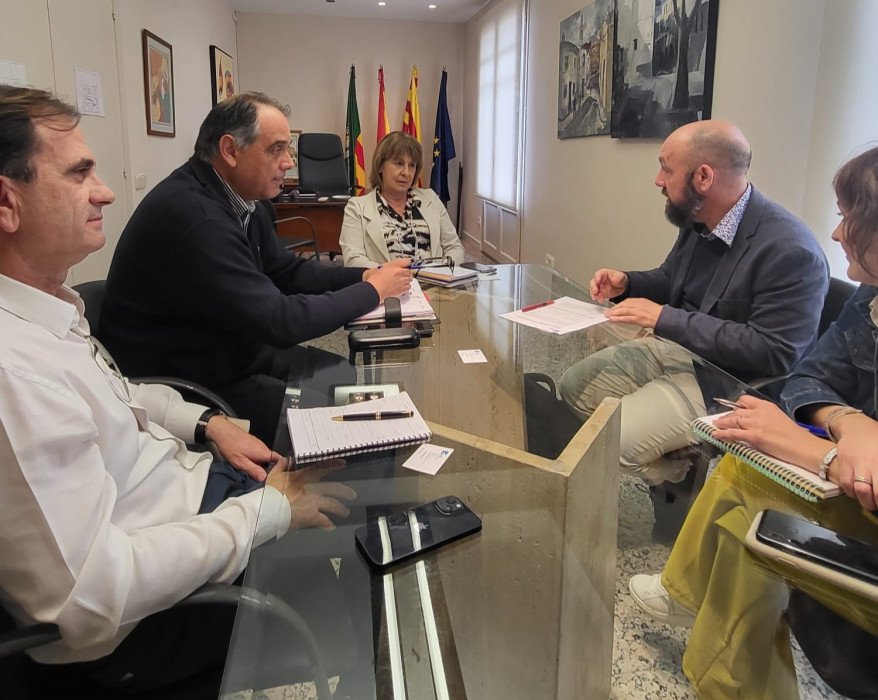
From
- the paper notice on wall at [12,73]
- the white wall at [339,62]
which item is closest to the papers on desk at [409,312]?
the paper notice on wall at [12,73]

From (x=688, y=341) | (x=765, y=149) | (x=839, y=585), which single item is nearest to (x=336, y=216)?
(x=765, y=149)

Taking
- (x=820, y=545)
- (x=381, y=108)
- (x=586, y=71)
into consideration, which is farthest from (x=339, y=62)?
(x=820, y=545)

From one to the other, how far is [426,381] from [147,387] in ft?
2.10

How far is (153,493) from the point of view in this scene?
1034 mm

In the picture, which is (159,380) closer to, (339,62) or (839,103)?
(839,103)

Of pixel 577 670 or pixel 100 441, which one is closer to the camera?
pixel 100 441

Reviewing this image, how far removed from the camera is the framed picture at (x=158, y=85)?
3.98 m

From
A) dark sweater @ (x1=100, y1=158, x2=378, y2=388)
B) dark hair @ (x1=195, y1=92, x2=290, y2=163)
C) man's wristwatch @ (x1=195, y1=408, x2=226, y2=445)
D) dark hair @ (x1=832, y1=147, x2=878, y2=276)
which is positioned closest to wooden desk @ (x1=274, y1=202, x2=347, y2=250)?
dark hair @ (x1=195, y1=92, x2=290, y2=163)

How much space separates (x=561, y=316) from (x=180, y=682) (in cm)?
136

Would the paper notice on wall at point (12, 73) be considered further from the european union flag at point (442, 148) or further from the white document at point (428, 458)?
the european union flag at point (442, 148)

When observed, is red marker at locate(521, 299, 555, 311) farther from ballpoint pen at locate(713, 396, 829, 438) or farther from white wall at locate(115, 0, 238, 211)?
white wall at locate(115, 0, 238, 211)

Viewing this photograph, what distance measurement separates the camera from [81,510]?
78 cm

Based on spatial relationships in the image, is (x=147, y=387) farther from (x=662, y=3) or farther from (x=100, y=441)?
(x=662, y=3)

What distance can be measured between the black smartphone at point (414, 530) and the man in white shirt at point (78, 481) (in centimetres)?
8
